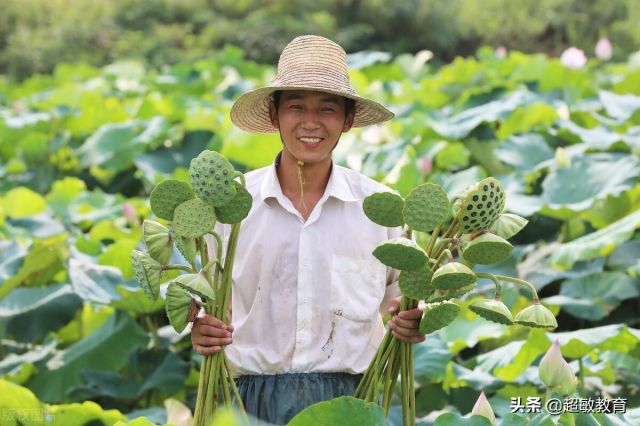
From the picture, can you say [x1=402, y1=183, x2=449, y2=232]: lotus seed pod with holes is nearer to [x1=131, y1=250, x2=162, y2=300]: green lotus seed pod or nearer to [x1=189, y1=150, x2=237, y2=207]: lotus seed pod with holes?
[x1=189, y1=150, x2=237, y2=207]: lotus seed pod with holes

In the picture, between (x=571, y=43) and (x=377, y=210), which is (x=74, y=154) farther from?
(x=571, y=43)

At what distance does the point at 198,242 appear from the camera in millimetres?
1620

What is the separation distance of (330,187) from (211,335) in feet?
1.28

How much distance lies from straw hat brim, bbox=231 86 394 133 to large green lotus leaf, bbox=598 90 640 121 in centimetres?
264

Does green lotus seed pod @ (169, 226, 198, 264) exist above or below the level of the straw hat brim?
below

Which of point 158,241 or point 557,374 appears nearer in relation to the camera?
point 158,241

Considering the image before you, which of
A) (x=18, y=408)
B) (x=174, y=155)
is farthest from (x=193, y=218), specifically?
(x=174, y=155)

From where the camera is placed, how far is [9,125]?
5250 millimetres

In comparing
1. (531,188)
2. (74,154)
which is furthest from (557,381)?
(74,154)

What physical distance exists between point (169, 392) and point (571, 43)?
1051 cm

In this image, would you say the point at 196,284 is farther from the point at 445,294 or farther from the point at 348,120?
the point at 348,120

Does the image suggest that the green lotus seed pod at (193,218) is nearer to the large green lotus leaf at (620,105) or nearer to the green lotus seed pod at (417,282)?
the green lotus seed pod at (417,282)

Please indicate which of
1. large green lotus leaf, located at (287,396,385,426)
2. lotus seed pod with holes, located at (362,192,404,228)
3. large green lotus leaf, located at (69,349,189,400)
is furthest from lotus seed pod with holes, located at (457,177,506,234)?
large green lotus leaf, located at (69,349,189,400)

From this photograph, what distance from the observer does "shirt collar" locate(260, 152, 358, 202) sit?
186cm
